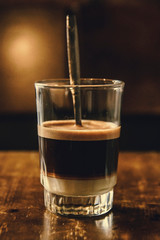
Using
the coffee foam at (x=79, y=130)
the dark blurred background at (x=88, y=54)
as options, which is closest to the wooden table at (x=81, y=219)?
the coffee foam at (x=79, y=130)

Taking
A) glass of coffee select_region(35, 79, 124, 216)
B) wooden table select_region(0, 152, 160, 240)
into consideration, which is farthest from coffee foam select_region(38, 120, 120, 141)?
wooden table select_region(0, 152, 160, 240)

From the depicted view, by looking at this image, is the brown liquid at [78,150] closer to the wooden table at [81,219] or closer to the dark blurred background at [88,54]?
the wooden table at [81,219]

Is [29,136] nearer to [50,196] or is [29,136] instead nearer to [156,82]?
[156,82]

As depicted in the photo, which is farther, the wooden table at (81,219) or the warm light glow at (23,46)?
the warm light glow at (23,46)

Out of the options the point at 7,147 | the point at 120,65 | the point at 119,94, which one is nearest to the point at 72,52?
the point at 119,94

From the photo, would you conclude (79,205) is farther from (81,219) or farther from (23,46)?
(23,46)

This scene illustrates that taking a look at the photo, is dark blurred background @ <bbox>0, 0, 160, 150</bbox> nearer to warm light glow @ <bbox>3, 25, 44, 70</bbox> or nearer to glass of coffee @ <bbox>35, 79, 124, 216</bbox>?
warm light glow @ <bbox>3, 25, 44, 70</bbox>
